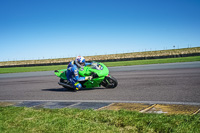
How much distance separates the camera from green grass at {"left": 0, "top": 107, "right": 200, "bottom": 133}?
3.48 m

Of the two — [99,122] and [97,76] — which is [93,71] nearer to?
[97,76]

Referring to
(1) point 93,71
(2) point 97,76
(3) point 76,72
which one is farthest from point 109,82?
(3) point 76,72

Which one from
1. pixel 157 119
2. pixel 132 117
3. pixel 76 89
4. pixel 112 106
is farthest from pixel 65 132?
pixel 76 89

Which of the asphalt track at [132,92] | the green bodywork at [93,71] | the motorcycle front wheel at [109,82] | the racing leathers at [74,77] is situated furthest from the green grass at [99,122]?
the motorcycle front wheel at [109,82]

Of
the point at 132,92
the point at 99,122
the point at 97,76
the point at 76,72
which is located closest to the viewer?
the point at 99,122

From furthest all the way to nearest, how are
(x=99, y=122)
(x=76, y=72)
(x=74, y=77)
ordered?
(x=74, y=77) < (x=76, y=72) < (x=99, y=122)

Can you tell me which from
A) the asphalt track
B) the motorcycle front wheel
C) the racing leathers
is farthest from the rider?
the motorcycle front wheel

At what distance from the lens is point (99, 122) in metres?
4.02

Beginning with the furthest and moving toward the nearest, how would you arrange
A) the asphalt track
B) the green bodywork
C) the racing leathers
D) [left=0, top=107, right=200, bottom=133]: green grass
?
the racing leathers → the green bodywork → the asphalt track → [left=0, top=107, right=200, bottom=133]: green grass

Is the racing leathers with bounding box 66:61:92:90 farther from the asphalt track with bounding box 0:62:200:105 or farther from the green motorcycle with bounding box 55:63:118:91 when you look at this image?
the asphalt track with bounding box 0:62:200:105

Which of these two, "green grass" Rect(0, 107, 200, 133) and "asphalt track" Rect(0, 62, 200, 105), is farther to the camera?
"asphalt track" Rect(0, 62, 200, 105)

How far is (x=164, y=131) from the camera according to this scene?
11.0 feet

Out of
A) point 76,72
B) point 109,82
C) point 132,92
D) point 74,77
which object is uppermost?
point 76,72

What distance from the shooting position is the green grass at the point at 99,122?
3.48m
